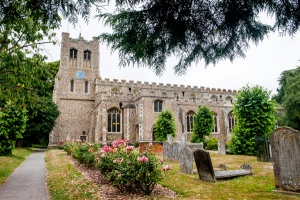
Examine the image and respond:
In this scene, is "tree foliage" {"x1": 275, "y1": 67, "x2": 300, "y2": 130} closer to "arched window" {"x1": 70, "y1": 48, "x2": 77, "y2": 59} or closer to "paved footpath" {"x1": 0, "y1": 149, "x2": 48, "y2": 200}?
"paved footpath" {"x1": 0, "y1": 149, "x2": 48, "y2": 200}

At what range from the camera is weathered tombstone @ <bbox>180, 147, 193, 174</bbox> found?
8914 mm

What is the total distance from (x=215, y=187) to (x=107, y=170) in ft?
10.9

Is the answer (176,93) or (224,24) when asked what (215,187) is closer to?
(224,24)

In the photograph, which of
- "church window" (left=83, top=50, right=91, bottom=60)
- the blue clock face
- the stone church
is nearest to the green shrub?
the stone church

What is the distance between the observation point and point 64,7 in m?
2.52

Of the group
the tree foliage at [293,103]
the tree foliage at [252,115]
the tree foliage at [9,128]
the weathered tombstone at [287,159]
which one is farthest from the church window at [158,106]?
the weathered tombstone at [287,159]

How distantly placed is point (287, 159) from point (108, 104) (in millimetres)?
23650

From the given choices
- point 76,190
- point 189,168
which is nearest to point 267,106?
point 189,168

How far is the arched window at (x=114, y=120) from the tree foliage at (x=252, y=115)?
633 inches

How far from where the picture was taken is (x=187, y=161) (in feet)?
29.7

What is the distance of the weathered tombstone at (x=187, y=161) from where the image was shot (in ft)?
29.2

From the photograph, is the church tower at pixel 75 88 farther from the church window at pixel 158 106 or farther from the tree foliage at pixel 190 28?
the tree foliage at pixel 190 28

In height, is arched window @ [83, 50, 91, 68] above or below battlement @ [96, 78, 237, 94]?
above

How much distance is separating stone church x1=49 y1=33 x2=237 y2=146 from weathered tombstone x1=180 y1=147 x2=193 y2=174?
16.0 metres
